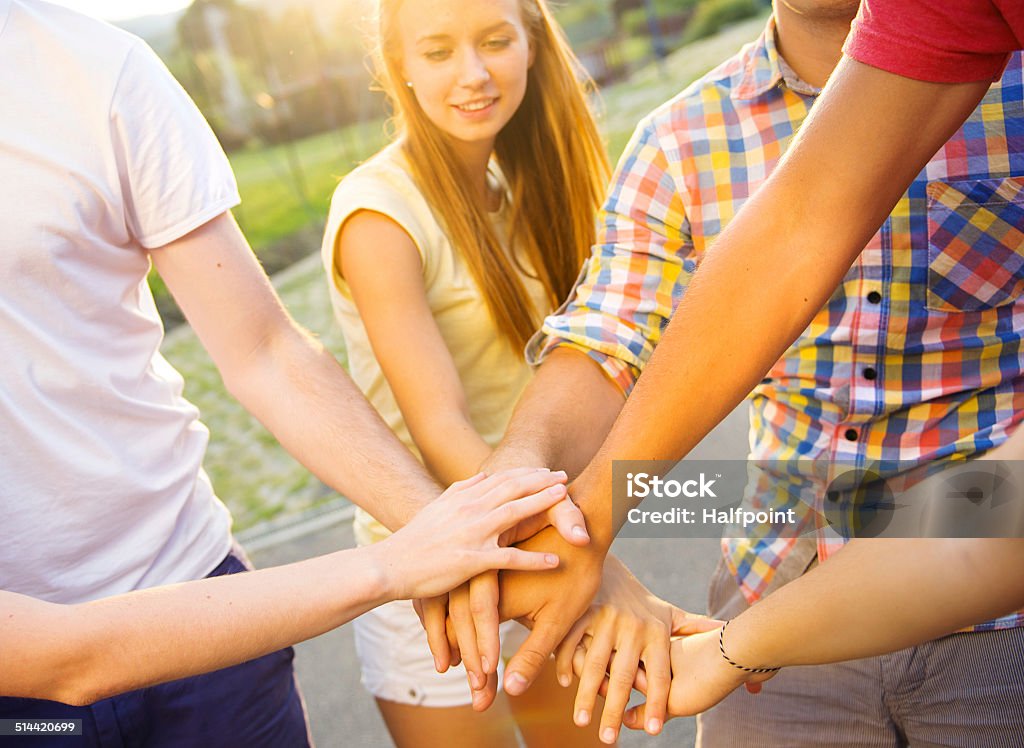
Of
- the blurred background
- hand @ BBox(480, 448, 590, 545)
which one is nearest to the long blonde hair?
hand @ BBox(480, 448, 590, 545)

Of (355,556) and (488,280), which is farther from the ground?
(488,280)

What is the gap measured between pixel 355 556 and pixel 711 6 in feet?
23.5

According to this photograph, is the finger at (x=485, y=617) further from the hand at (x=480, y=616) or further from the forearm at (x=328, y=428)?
the forearm at (x=328, y=428)

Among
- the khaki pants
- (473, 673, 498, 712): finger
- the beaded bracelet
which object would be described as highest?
the beaded bracelet

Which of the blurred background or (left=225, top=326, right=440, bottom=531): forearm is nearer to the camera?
(left=225, top=326, right=440, bottom=531): forearm

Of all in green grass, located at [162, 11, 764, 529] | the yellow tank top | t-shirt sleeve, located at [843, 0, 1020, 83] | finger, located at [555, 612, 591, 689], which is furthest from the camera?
green grass, located at [162, 11, 764, 529]

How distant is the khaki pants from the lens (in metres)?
1.50

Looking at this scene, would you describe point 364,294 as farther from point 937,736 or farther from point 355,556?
point 937,736

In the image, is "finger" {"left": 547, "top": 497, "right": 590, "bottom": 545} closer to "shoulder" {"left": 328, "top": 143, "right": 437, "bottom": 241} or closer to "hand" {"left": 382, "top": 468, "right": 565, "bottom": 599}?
"hand" {"left": 382, "top": 468, "right": 565, "bottom": 599}

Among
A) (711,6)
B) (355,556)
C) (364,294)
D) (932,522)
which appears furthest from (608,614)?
(711,6)

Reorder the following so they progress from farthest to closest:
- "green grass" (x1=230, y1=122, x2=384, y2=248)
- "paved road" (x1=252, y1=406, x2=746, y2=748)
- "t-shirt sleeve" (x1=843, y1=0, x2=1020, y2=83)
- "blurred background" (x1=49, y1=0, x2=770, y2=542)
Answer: "green grass" (x1=230, y1=122, x2=384, y2=248) < "blurred background" (x1=49, y1=0, x2=770, y2=542) < "paved road" (x1=252, y1=406, x2=746, y2=748) < "t-shirt sleeve" (x1=843, y1=0, x2=1020, y2=83)

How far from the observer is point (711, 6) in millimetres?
7742

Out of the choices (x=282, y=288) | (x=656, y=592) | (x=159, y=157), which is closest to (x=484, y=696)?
(x=159, y=157)

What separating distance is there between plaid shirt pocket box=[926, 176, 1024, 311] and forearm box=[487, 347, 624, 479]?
0.57 meters
